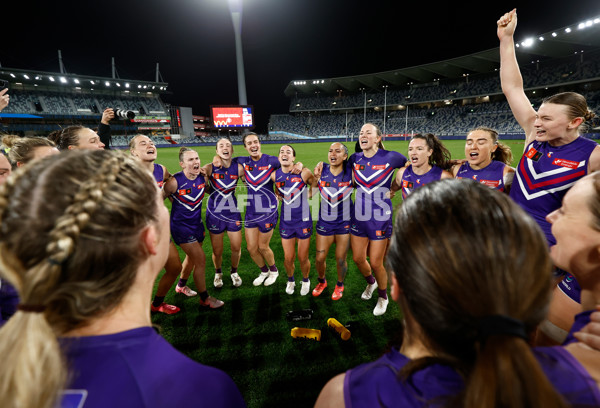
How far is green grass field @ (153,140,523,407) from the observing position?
2701 mm

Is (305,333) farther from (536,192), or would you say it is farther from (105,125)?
(105,125)

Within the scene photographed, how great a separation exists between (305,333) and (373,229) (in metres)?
1.76

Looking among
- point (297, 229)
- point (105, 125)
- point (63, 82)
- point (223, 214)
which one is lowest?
point (297, 229)

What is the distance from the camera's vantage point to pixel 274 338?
131 inches

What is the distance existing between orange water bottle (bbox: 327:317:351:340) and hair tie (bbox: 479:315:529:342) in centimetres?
289

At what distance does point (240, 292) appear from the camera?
4445mm

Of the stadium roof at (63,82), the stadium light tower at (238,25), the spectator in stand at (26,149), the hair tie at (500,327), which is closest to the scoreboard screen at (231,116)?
the stadium light tower at (238,25)

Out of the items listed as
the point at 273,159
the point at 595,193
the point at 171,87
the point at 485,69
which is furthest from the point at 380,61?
the point at 171,87

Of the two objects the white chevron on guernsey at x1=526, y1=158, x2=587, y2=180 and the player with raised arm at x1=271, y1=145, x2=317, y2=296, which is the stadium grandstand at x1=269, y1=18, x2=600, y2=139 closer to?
the white chevron on guernsey at x1=526, y1=158, x2=587, y2=180

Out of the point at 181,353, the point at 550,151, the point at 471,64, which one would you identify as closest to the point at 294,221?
the point at 550,151

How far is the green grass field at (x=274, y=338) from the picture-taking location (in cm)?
270

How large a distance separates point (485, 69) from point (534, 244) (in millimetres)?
51357

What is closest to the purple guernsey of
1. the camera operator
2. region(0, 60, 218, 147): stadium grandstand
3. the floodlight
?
the camera operator

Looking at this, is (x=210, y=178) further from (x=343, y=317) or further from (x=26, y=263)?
(x=26, y=263)
